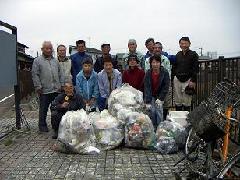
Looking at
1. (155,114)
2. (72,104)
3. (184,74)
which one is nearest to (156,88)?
(155,114)

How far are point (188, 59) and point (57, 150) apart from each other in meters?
3.35

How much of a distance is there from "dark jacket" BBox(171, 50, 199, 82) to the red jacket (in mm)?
808

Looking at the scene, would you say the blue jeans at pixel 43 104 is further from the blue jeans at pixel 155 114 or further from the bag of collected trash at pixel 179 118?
the bag of collected trash at pixel 179 118

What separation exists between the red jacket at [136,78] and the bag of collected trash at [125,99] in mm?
343

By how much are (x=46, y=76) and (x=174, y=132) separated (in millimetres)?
3395

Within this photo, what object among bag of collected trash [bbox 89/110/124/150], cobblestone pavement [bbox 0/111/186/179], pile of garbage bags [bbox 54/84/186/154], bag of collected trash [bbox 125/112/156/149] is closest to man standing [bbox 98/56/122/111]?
pile of garbage bags [bbox 54/84/186/154]

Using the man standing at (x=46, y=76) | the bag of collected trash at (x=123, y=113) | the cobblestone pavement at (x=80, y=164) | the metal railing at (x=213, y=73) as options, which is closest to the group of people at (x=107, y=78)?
the man standing at (x=46, y=76)

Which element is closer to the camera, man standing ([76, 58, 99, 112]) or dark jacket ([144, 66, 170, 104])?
dark jacket ([144, 66, 170, 104])

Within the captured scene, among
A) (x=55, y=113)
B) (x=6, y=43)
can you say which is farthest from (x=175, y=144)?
(x=6, y=43)

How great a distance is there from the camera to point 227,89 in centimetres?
500

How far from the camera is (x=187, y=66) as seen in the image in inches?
343

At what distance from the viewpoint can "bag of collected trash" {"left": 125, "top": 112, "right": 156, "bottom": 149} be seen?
24.2 feet

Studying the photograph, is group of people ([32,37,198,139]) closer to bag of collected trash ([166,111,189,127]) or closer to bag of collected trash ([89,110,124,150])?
bag of collected trash ([166,111,189,127])

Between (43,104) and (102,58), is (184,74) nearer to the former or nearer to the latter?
(102,58)
